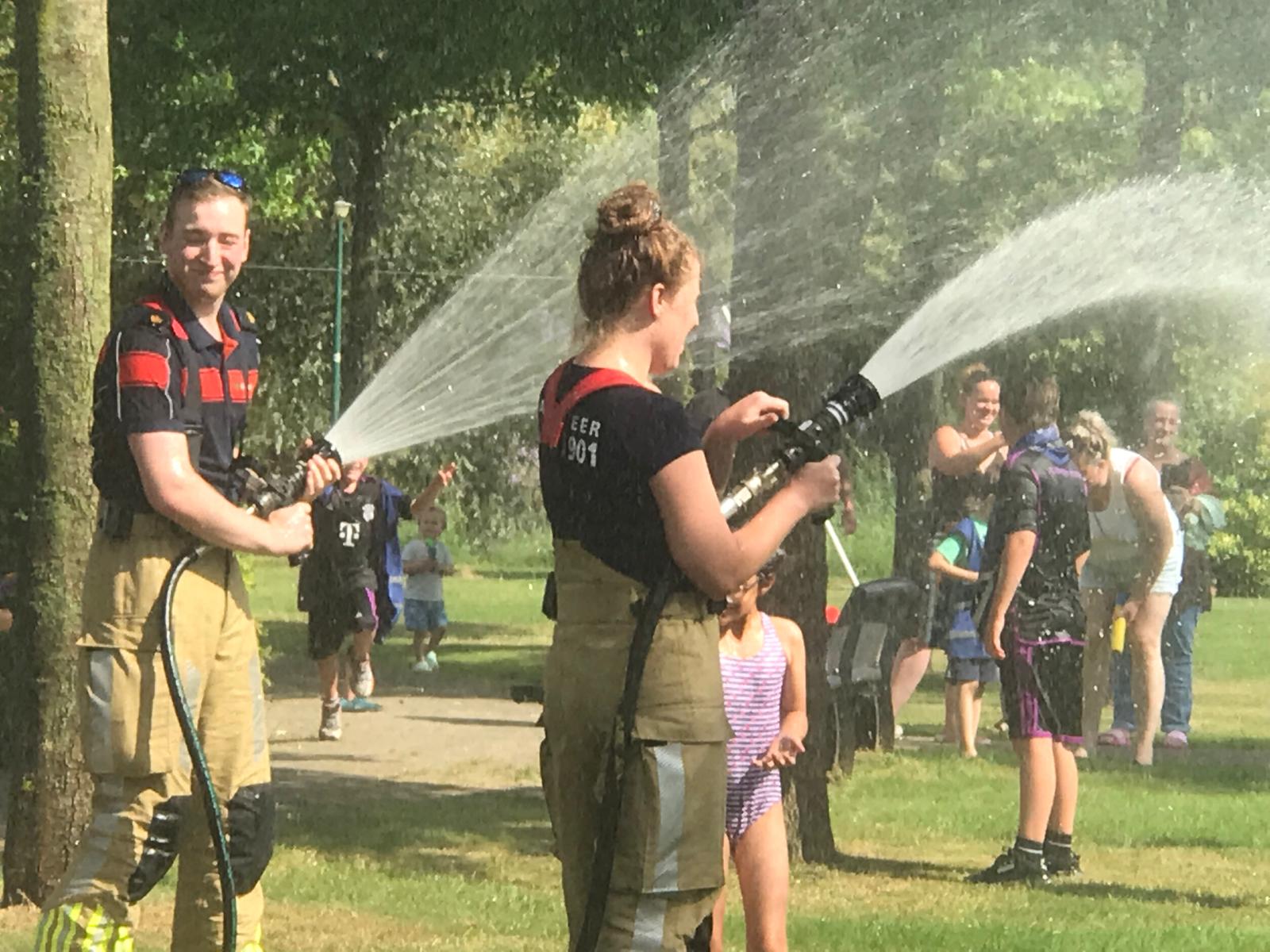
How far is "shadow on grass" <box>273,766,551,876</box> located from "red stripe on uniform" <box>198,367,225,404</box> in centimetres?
376

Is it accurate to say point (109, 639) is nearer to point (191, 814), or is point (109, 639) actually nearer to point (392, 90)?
point (191, 814)

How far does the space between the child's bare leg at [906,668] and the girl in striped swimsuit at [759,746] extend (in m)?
6.52

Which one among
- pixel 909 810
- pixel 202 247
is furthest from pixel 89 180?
pixel 909 810

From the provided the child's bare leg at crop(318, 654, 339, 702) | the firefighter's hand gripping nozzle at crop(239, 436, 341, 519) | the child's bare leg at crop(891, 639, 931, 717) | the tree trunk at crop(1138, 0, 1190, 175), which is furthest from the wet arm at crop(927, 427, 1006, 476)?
the tree trunk at crop(1138, 0, 1190, 175)

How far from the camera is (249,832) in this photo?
483cm

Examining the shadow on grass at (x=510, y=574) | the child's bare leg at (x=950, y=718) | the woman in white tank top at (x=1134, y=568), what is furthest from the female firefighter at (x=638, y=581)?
the shadow on grass at (x=510, y=574)

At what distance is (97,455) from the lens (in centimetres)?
478

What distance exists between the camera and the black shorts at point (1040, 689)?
8039mm

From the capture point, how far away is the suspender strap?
3807 millimetres

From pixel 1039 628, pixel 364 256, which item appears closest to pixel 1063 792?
pixel 1039 628

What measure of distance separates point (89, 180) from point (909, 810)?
5026 mm

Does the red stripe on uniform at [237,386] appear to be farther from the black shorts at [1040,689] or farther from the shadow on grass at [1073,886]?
the shadow on grass at [1073,886]

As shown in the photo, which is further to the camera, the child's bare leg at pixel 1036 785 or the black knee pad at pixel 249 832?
the child's bare leg at pixel 1036 785

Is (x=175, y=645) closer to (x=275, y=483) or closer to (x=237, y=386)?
(x=275, y=483)
